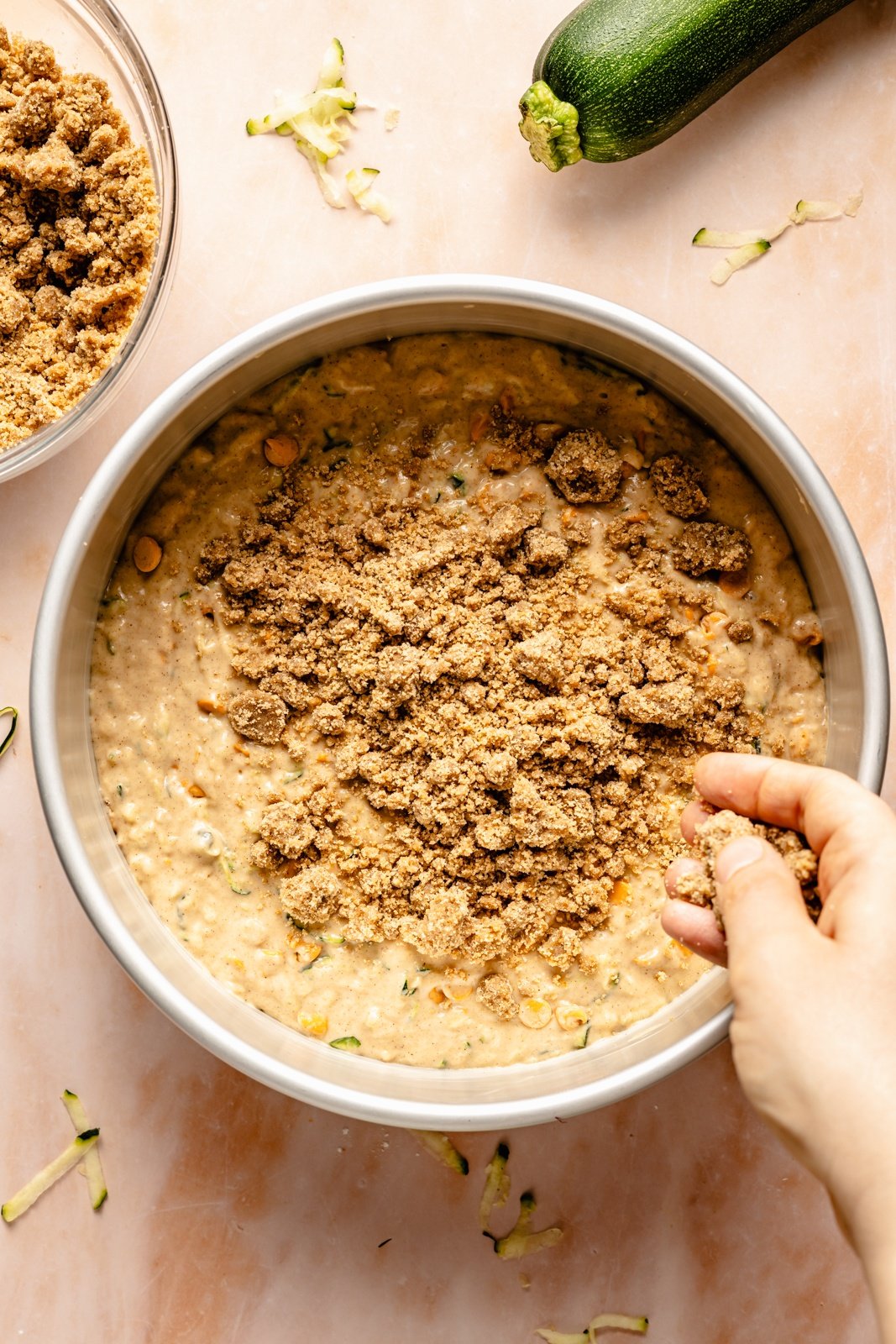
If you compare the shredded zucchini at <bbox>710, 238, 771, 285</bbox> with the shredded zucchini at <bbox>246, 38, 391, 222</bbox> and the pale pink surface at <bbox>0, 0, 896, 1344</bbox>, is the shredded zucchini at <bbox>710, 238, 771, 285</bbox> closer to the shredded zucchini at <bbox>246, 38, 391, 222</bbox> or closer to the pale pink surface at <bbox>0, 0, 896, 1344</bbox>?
the pale pink surface at <bbox>0, 0, 896, 1344</bbox>

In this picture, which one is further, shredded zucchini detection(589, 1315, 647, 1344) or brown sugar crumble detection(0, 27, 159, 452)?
shredded zucchini detection(589, 1315, 647, 1344)

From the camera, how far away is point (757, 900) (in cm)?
145

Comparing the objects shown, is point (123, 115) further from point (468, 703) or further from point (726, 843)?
point (726, 843)

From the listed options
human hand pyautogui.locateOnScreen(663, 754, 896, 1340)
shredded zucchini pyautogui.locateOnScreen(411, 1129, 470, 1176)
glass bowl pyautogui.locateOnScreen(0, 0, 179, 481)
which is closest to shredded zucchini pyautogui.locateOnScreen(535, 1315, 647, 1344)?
shredded zucchini pyautogui.locateOnScreen(411, 1129, 470, 1176)

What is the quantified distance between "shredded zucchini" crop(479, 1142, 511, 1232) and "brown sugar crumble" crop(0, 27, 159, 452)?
167cm

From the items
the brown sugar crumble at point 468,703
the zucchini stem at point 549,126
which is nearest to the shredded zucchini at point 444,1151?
the brown sugar crumble at point 468,703

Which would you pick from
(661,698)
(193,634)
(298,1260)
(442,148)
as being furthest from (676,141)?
(298,1260)

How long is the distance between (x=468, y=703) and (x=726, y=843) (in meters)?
0.62

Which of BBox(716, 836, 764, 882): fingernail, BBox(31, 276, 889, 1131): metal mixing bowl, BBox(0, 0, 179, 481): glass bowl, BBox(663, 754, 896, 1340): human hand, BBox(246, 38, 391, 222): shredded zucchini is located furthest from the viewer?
BBox(246, 38, 391, 222): shredded zucchini

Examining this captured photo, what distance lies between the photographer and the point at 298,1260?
7.43 ft

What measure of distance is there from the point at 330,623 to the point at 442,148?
984 millimetres

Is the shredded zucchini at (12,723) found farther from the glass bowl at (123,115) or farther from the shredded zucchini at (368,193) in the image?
the shredded zucchini at (368,193)

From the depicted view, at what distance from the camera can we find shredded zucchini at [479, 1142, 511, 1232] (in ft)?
7.34

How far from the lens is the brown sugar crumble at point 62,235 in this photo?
80.6 inches
